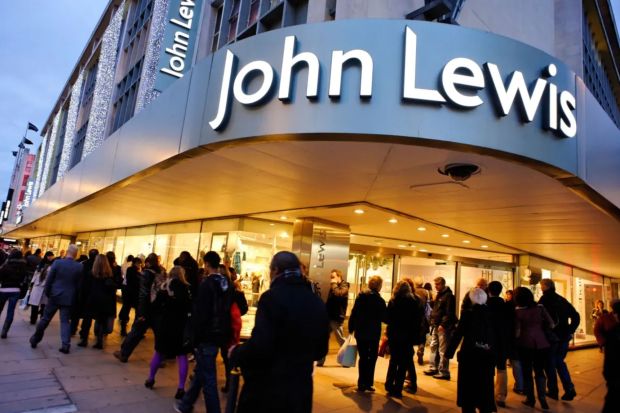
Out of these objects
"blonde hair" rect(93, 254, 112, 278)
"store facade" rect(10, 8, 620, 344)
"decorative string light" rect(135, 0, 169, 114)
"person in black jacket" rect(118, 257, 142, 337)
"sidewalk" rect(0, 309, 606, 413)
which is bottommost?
"sidewalk" rect(0, 309, 606, 413)

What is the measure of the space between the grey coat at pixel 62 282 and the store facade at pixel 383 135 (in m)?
1.90

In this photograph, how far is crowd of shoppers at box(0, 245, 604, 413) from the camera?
230 centimetres

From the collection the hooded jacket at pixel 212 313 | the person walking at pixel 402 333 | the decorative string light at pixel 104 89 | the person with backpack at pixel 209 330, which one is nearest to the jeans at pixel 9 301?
the person with backpack at pixel 209 330

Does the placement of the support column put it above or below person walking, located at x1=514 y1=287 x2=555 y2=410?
above

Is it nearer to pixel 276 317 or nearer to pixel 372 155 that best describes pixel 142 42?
pixel 372 155

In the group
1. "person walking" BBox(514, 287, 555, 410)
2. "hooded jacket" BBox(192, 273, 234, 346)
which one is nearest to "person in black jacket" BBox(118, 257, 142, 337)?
"hooded jacket" BBox(192, 273, 234, 346)

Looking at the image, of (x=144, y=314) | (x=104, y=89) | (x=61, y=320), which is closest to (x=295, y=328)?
(x=144, y=314)

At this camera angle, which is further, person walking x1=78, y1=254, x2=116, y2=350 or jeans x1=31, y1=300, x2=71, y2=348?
person walking x1=78, y1=254, x2=116, y2=350

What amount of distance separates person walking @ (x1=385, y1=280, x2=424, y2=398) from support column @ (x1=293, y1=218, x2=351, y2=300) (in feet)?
10.5

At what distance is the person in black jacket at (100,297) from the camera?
7203 millimetres

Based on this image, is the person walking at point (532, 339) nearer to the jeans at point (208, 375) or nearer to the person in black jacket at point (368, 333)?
the person in black jacket at point (368, 333)

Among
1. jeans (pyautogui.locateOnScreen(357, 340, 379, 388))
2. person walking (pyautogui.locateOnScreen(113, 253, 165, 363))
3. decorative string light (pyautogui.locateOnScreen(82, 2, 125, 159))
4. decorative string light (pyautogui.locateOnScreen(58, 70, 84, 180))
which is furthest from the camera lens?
decorative string light (pyautogui.locateOnScreen(58, 70, 84, 180))

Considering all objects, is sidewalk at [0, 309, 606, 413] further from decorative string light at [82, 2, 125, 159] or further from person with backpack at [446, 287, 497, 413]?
decorative string light at [82, 2, 125, 159]

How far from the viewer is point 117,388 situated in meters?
5.10
